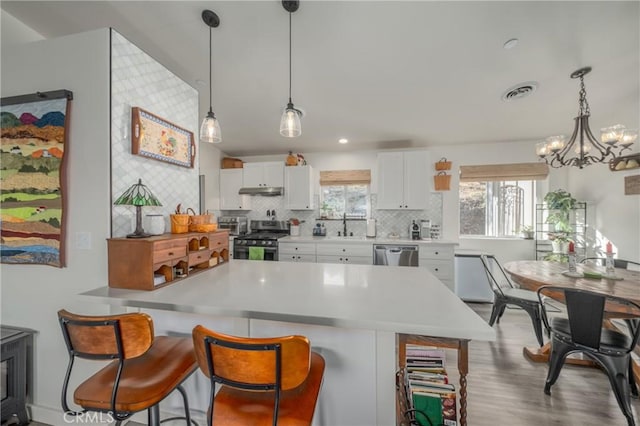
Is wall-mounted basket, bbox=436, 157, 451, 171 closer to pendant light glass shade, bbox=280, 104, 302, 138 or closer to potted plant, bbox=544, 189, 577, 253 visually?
potted plant, bbox=544, 189, 577, 253

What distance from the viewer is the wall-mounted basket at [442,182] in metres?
4.02

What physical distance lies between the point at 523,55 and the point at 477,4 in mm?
799

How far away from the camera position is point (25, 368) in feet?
5.09

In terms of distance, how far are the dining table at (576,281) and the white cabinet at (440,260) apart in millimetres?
1029

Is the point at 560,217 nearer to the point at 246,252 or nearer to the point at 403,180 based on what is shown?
the point at 403,180

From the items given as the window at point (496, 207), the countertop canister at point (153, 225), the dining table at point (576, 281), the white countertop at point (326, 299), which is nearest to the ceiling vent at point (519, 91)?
the window at point (496, 207)

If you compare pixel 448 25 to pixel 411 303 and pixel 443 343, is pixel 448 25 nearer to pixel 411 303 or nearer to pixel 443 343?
pixel 411 303

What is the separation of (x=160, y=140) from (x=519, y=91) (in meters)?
3.39

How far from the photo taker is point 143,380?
3.50 feet

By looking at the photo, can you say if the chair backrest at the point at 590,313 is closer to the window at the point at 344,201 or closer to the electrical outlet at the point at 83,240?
the window at the point at 344,201

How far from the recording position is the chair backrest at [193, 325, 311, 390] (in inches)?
32.3

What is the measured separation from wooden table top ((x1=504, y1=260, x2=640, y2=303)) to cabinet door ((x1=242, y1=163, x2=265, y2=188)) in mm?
3769

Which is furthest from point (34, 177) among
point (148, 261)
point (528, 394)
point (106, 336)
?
point (528, 394)

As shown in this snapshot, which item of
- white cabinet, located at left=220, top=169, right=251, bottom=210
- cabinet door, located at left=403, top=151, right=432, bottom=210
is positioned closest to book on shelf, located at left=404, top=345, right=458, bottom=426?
cabinet door, located at left=403, top=151, right=432, bottom=210
